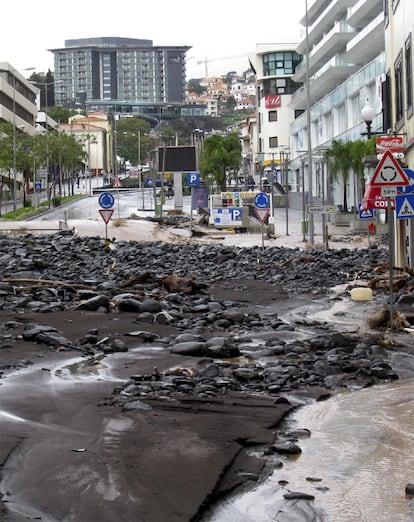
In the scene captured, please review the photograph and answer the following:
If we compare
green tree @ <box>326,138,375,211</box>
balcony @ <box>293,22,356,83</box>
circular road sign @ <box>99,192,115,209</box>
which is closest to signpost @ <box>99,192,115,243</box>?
circular road sign @ <box>99,192,115,209</box>

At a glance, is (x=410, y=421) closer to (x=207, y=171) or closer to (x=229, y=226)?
(x=229, y=226)

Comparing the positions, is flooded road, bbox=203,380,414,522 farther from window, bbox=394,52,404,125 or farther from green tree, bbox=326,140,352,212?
green tree, bbox=326,140,352,212

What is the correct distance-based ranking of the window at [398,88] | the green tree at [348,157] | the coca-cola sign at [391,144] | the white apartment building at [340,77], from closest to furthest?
the coca-cola sign at [391,144]
the window at [398,88]
the green tree at [348,157]
the white apartment building at [340,77]

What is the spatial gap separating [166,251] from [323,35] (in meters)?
70.9

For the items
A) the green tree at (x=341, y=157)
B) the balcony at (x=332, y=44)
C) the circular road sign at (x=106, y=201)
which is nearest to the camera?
the circular road sign at (x=106, y=201)

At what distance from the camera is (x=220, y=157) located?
100 meters

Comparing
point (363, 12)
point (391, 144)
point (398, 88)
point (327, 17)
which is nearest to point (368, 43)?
point (363, 12)

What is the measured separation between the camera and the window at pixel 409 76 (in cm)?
2748

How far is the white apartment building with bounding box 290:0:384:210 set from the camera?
235 feet

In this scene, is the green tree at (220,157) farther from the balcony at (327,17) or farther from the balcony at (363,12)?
the balcony at (363,12)

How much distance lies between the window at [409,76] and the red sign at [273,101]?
105769 mm

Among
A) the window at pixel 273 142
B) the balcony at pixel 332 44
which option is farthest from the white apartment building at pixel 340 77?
the window at pixel 273 142

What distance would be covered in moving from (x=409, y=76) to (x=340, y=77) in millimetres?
66129

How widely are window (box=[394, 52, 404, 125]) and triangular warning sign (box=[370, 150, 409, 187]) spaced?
13.5 metres
